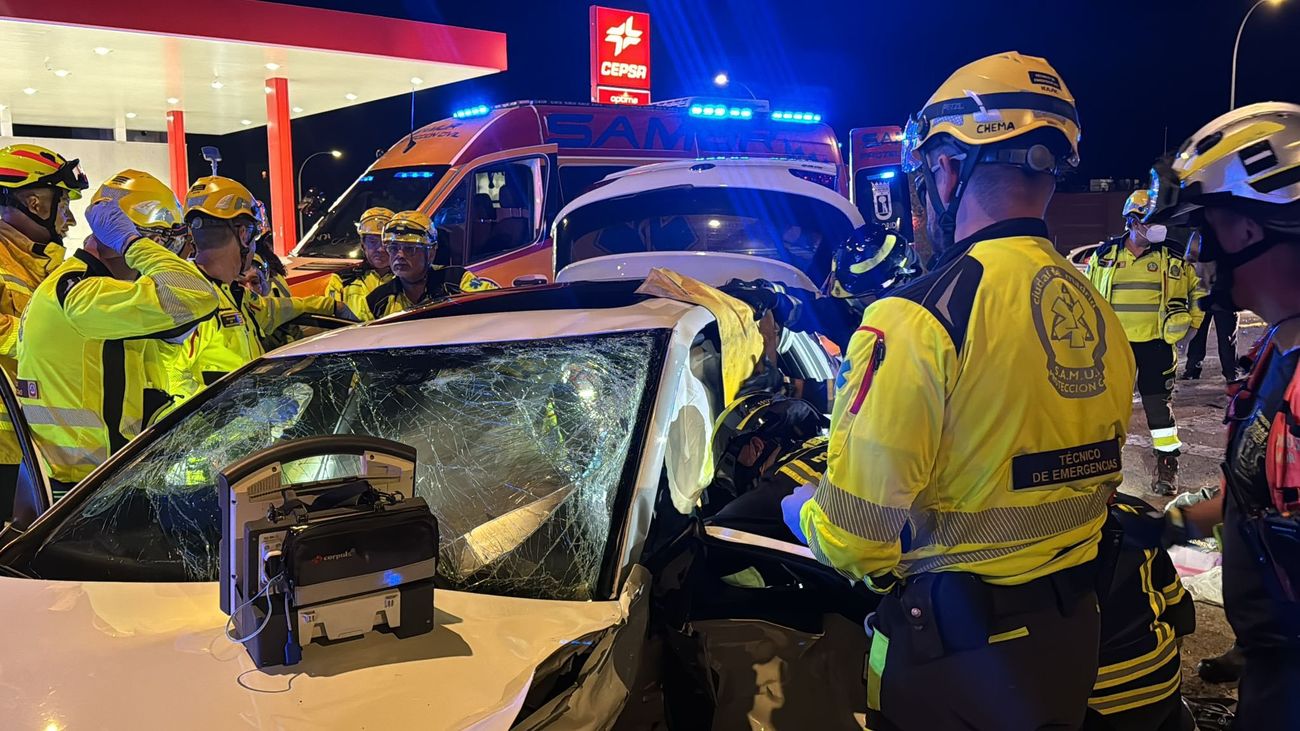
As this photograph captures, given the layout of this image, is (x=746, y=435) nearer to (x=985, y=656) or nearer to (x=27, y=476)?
(x=985, y=656)

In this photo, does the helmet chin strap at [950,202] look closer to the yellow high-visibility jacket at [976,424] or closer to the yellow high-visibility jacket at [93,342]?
the yellow high-visibility jacket at [976,424]

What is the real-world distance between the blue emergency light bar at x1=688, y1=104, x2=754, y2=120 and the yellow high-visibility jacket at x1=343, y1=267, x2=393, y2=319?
15.6 ft

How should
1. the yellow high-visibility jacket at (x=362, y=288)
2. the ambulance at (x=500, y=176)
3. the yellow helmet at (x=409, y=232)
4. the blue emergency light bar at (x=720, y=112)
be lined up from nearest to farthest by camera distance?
the yellow helmet at (x=409, y=232) < the yellow high-visibility jacket at (x=362, y=288) < the ambulance at (x=500, y=176) < the blue emergency light bar at (x=720, y=112)

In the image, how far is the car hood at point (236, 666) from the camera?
4.86 feet

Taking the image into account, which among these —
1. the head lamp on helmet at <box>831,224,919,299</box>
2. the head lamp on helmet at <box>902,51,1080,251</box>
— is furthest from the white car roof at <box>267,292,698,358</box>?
the head lamp on helmet at <box>831,224,919,299</box>

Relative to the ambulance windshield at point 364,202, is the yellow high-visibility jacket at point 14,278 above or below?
below

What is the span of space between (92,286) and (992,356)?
302 cm

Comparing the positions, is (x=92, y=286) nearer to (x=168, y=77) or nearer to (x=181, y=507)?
(x=181, y=507)

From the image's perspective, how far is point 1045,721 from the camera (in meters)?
1.68

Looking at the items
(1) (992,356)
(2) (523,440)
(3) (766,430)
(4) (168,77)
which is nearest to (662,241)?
(3) (766,430)

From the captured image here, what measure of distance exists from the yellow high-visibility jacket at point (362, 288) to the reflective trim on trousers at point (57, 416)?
228cm

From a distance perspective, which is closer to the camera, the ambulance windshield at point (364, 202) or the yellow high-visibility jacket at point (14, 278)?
the yellow high-visibility jacket at point (14, 278)

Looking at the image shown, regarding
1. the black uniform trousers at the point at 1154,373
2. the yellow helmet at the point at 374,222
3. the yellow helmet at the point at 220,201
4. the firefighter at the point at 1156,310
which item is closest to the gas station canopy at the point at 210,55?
the yellow helmet at the point at 374,222

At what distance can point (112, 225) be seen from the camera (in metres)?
3.43
